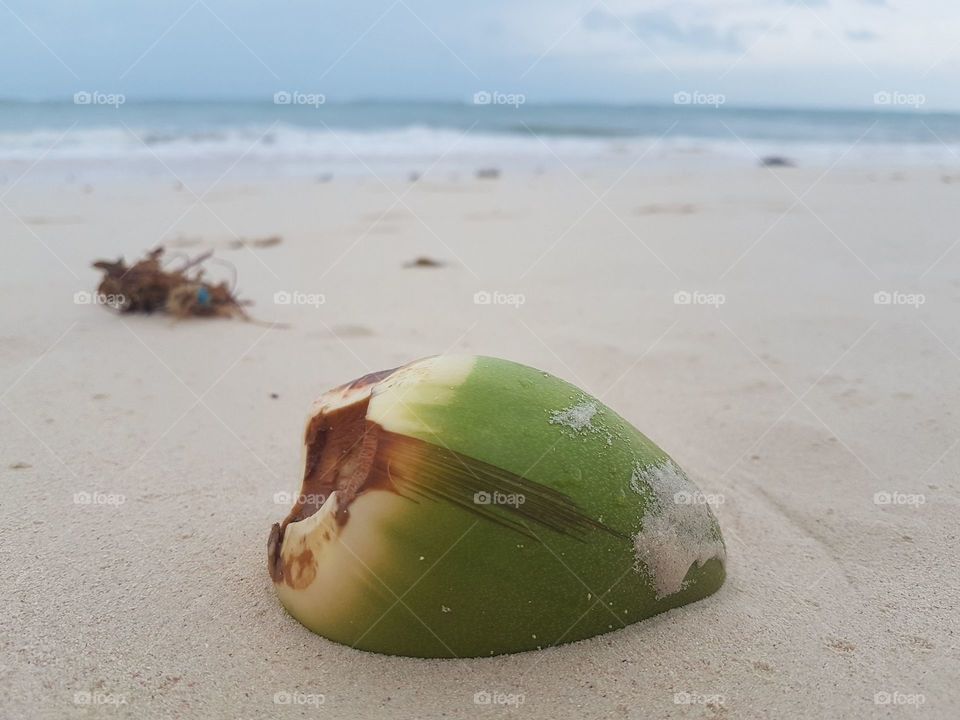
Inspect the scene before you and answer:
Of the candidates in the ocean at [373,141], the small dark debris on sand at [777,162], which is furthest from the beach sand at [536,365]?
the small dark debris on sand at [777,162]

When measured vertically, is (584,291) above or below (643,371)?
above

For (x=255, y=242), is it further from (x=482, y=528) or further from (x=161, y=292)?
Result: (x=482, y=528)

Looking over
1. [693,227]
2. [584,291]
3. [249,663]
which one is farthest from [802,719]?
[693,227]

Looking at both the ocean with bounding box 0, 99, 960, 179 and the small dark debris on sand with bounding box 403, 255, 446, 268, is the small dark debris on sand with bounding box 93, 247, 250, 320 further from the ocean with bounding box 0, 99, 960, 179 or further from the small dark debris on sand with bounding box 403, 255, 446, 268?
the ocean with bounding box 0, 99, 960, 179

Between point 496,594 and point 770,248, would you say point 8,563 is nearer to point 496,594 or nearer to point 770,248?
point 496,594

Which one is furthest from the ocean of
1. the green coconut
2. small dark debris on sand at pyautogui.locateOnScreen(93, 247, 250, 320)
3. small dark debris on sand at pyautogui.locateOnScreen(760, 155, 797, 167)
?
the green coconut

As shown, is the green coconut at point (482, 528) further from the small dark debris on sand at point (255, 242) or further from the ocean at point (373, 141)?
the ocean at point (373, 141)

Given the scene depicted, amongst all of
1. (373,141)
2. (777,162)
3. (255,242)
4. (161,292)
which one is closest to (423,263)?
(255,242)
